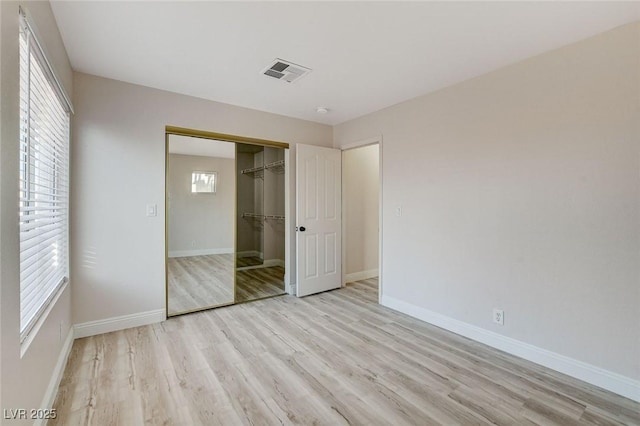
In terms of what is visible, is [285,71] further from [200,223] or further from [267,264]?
[267,264]

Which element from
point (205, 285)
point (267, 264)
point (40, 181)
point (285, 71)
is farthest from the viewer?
point (267, 264)

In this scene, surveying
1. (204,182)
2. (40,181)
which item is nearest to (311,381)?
(40,181)

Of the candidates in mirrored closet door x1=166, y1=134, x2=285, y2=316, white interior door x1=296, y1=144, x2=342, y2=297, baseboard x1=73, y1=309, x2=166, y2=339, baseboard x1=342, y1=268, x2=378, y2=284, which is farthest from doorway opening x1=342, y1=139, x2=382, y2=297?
baseboard x1=73, y1=309, x2=166, y2=339

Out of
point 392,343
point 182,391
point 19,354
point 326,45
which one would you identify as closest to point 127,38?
point 326,45

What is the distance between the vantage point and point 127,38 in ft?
7.22

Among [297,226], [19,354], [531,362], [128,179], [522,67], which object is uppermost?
[522,67]

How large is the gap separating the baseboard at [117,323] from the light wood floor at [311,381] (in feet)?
0.35

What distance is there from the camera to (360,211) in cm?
493

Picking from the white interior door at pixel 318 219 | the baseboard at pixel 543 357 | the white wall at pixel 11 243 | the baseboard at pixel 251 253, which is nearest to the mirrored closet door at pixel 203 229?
the white interior door at pixel 318 219

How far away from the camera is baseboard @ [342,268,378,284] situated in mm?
4777

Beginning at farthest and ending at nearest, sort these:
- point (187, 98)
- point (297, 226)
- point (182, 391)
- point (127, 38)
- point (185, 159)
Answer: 1. point (297, 226)
2. point (185, 159)
3. point (187, 98)
4. point (127, 38)
5. point (182, 391)

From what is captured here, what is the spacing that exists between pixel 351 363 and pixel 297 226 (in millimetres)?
2029

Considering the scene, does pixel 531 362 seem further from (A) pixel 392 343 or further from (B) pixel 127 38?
(B) pixel 127 38

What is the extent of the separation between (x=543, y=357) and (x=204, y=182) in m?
4.08
